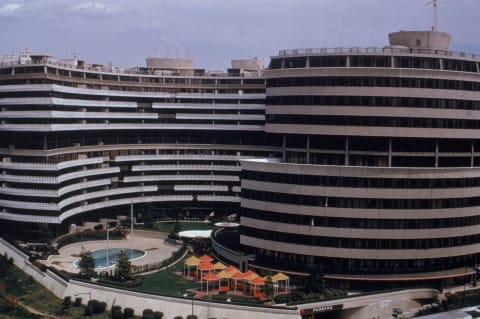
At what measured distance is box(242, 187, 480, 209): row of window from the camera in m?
99.4

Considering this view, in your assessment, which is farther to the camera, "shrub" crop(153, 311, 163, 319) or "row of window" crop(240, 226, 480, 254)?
"row of window" crop(240, 226, 480, 254)

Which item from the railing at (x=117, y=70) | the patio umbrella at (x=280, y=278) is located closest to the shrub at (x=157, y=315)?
the patio umbrella at (x=280, y=278)

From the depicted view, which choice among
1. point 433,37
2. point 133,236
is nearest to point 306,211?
point 433,37

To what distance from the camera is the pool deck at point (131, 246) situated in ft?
374

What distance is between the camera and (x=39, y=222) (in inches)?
4951

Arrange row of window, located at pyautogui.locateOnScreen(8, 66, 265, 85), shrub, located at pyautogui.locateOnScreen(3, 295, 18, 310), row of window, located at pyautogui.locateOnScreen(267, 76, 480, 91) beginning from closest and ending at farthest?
shrub, located at pyautogui.locateOnScreen(3, 295, 18, 310) < row of window, located at pyautogui.locateOnScreen(267, 76, 480, 91) < row of window, located at pyautogui.locateOnScreen(8, 66, 265, 85)

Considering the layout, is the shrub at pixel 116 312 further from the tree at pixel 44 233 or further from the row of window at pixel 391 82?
the row of window at pixel 391 82

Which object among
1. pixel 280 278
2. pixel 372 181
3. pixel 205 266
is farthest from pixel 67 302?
pixel 372 181

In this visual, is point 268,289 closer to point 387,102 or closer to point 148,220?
point 387,102

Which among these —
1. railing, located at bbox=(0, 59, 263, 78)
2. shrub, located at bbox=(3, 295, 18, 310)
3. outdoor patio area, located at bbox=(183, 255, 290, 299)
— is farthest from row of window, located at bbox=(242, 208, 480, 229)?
railing, located at bbox=(0, 59, 263, 78)

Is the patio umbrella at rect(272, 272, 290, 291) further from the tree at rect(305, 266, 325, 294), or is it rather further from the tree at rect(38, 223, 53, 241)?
the tree at rect(38, 223, 53, 241)

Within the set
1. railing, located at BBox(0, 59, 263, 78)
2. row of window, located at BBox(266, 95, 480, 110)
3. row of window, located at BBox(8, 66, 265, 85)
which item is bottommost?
row of window, located at BBox(266, 95, 480, 110)

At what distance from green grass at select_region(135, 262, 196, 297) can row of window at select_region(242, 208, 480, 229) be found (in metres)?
17.4

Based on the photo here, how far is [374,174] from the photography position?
324ft
